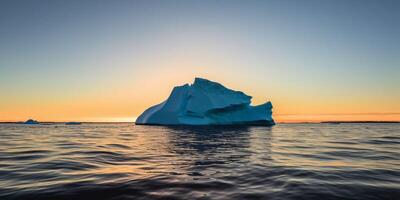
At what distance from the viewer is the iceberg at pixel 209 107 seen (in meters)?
55.7

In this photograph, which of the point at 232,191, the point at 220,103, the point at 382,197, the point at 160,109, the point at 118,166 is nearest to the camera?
the point at 382,197

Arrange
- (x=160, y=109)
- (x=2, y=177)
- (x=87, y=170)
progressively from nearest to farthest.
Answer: (x=2, y=177) → (x=87, y=170) → (x=160, y=109)

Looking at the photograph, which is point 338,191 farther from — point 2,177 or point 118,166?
point 2,177

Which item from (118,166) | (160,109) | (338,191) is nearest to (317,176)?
(338,191)

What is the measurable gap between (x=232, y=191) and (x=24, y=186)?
4.15 metres

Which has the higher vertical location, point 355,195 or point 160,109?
point 160,109

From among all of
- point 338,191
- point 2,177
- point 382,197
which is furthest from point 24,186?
point 382,197

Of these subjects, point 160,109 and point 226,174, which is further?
point 160,109

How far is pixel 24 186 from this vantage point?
5.51m

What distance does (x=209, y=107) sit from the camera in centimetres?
5434

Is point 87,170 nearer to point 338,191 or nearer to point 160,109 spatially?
point 338,191

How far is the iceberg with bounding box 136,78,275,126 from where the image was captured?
55.7m

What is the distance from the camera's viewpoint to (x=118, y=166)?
8.23 meters

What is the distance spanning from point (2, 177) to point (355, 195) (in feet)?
24.7
